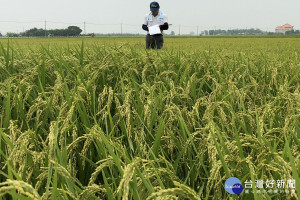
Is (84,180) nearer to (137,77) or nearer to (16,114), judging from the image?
(16,114)

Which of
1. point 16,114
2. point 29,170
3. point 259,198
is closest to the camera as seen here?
point 259,198

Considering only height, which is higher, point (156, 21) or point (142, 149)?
point (156, 21)

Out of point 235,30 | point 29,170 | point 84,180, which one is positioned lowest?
point 84,180

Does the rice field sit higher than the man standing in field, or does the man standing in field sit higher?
the man standing in field

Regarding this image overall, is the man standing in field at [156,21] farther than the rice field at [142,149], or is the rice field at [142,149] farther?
the man standing in field at [156,21]

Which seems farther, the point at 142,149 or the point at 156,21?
the point at 156,21

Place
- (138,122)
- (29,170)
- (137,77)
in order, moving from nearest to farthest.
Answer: (29,170), (138,122), (137,77)

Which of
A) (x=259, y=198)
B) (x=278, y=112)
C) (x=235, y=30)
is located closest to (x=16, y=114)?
(x=259, y=198)

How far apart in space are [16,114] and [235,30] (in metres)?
84.0

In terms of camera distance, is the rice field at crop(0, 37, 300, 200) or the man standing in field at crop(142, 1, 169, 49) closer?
the rice field at crop(0, 37, 300, 200)

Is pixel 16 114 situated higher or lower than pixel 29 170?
higher

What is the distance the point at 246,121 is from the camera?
134 cm

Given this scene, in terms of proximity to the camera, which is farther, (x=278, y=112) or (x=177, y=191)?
(x=278, y=112)

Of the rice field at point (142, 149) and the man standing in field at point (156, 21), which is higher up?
the man standing in field at point (156, 21)
